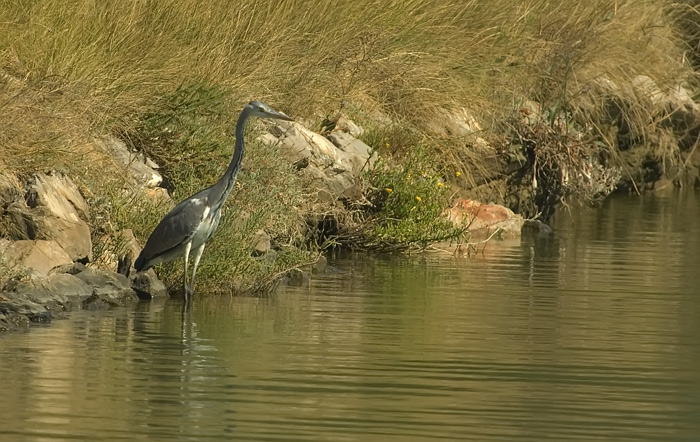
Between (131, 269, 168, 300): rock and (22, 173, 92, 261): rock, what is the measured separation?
382 mm

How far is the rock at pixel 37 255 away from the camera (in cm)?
1097

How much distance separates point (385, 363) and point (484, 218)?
26.1ft

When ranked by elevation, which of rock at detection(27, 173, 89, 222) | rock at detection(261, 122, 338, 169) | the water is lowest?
the water

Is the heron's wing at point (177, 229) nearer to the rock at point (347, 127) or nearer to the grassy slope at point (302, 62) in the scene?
the grassy slope at point (302, 62)

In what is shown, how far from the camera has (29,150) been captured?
11859mm

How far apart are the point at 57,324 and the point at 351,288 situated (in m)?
3.10

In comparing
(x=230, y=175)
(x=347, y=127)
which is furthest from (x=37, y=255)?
(x=347, y=127)

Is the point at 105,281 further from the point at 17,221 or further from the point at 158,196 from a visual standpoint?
the point at 158,196

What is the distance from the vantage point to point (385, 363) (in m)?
9.20

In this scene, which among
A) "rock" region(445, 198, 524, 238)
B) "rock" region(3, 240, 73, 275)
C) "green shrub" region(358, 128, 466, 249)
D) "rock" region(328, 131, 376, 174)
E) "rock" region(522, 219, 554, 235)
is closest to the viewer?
"rock" region(3, 240, 73, 275)

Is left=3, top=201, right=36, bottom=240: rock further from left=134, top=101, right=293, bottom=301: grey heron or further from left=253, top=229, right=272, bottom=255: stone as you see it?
left=253, top=229, right=272, bottom=255: stone

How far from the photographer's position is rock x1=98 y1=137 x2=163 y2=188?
1295 centimetres

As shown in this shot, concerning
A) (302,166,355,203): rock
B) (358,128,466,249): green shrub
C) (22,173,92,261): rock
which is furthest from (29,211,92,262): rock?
(358,128,466,249): green shrub

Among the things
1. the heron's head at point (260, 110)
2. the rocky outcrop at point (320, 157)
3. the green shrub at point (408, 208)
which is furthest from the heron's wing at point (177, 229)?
the green shrub at point (408, 208)
